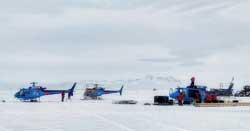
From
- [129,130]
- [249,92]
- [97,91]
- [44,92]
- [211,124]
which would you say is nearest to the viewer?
[129,130]

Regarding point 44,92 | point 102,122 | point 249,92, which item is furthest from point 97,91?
point 102,122

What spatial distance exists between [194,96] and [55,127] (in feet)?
99.0

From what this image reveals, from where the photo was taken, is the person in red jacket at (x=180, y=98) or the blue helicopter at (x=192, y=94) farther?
the blue helicopter at (x=192, y=94)

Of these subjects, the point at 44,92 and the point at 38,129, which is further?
the point at 44,92

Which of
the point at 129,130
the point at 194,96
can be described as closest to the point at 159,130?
the point at 129,130

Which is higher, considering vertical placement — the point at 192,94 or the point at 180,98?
the point at 192,94

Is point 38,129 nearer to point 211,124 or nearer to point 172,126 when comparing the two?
point 172,126

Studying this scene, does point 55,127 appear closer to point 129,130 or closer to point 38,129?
point 38,129

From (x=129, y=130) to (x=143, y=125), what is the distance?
2.06 meters

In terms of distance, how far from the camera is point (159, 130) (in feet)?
58.6

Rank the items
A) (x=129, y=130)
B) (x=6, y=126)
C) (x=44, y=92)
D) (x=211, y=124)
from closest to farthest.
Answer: (x=129, y=130)
(x=6, y=126)
(x=211, y=124)
(x=44, y=92)

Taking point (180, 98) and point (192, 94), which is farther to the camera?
point (192, 94)

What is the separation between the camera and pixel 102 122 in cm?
2116

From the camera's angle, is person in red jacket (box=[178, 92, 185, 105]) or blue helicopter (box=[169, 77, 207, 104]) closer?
person in red jacket (box=[178, 92, 185, 105])
